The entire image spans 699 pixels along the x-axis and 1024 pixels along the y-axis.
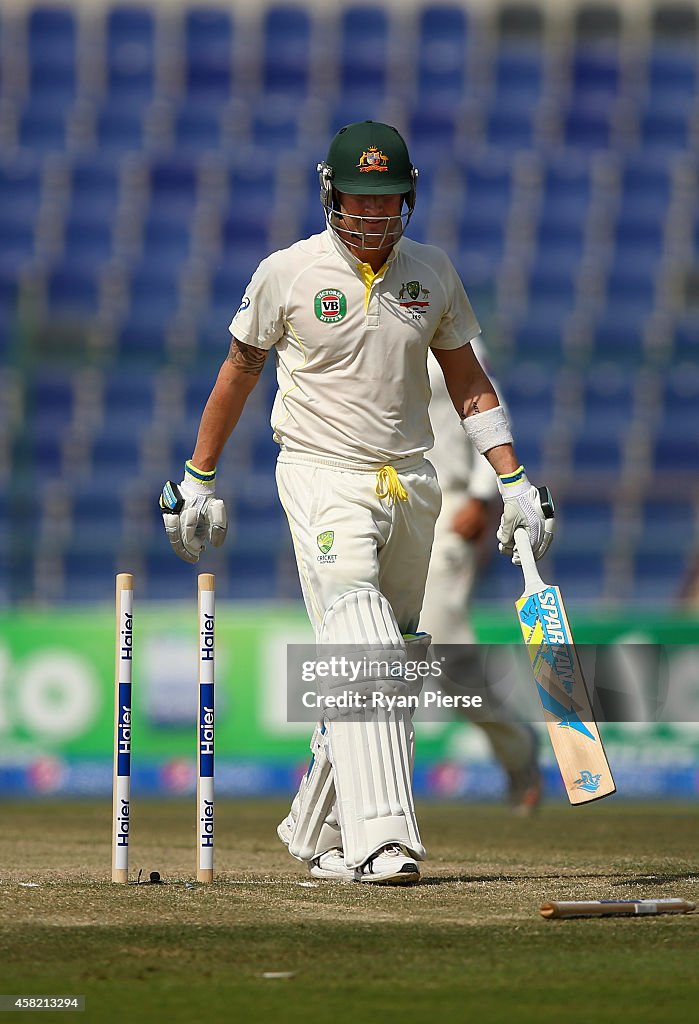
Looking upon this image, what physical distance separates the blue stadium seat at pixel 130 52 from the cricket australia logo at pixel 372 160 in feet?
51.7

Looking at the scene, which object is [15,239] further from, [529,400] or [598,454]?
[598,454]

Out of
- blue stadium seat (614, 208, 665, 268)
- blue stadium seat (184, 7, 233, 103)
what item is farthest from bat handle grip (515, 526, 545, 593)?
blue stadium seat (184, 7, 233, 103)

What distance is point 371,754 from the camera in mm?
4812

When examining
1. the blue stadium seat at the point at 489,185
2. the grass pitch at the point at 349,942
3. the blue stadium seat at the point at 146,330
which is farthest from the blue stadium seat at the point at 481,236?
the grass pitch at the point at 349,942

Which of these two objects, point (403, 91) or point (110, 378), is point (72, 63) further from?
point (110, 378)

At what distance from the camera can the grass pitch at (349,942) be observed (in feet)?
10.2

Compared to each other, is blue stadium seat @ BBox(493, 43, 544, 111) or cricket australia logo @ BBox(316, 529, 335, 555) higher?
blue stadium seat @ BBox(493, 43, 544, 111)

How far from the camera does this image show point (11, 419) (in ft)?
44.9

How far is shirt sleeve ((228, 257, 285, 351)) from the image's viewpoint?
203 inches

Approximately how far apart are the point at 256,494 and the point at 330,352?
318 inches

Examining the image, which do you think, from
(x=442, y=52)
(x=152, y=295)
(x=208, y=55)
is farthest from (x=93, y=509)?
(x=442, y=52)

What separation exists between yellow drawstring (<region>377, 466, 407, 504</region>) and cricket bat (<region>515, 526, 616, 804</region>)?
0.44m

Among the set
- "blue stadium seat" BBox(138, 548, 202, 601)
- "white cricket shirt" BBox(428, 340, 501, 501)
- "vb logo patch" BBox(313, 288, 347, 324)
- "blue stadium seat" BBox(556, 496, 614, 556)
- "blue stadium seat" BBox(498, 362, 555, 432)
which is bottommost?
"vb logo patch" BBox(313, 288, 347, 324)

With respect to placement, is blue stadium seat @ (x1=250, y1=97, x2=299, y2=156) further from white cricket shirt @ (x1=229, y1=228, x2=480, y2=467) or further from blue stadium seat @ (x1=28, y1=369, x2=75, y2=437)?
Result: white cricket shirt @ (x1=229, y1=228, x2=480, y2=467)
